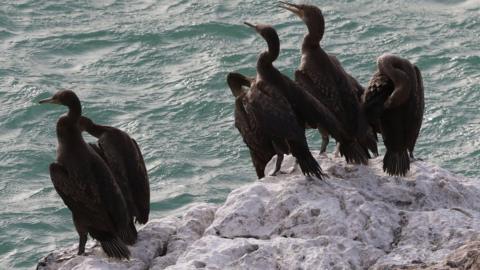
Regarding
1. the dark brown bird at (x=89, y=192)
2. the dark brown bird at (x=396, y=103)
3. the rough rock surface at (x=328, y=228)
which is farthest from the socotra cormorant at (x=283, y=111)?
the dark brown bird at (x=89, y=192)

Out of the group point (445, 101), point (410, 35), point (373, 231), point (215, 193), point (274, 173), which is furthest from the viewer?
point (410, 35)

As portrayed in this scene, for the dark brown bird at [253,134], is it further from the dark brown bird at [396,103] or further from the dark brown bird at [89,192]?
the dark brown bird at [89,192]

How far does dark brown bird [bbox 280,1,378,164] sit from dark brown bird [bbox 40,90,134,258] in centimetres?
197

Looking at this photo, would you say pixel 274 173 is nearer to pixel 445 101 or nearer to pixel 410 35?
pixel 445 101

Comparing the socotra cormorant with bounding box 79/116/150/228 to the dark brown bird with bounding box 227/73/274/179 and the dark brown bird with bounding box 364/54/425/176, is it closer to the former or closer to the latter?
the dark brown bird with bounding box 227/73/274/179

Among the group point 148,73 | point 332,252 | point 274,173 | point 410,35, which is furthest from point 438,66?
point 332,252

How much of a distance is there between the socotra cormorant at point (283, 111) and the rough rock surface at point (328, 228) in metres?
0.29

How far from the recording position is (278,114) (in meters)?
11.7

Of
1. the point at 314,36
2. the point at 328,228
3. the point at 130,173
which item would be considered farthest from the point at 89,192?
the point at 314,36

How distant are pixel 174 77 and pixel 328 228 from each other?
38.7ft

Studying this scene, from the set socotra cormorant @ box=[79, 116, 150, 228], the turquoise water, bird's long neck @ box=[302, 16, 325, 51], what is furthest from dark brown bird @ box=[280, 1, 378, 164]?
the turquoise water

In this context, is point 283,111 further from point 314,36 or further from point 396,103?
point 314,36

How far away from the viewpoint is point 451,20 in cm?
2364

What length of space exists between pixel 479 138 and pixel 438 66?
2.26 m
